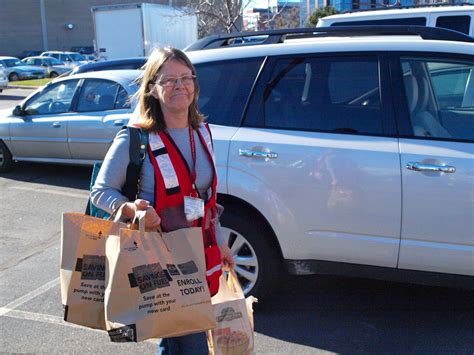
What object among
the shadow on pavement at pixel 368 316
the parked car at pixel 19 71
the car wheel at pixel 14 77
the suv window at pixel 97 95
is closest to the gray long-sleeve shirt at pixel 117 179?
the shadow on pavement at pixel 368 316

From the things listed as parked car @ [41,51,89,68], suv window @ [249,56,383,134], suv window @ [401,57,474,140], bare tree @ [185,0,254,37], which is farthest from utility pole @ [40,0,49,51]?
suv window @ [401,57,474,140]

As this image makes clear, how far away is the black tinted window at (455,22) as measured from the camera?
7898mm

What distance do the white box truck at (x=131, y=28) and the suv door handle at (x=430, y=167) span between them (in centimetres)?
1450

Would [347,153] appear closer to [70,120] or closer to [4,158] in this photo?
[70,120]

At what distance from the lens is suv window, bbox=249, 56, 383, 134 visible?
3568mm

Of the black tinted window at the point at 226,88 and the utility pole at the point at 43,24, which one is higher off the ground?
the utility pole at the point at 43,24

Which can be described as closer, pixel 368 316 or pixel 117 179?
pixel 117 179

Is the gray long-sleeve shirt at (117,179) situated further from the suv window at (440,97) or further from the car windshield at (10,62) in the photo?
the car windshield at (10,62)

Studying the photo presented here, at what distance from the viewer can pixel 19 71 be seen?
31.1 metres

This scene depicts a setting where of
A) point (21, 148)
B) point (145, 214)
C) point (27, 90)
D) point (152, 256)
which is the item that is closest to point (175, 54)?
point (145, 214)

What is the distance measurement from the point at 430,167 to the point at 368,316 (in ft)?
3.88

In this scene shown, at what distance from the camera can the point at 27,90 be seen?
25734 millimetres

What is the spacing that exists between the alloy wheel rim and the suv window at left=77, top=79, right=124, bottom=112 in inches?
173

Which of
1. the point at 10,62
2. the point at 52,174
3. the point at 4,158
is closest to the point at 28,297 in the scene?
the point at 52,174
